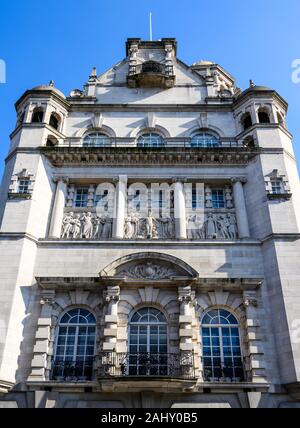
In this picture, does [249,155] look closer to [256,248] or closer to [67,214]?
[256,248]

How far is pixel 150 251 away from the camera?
19.1m

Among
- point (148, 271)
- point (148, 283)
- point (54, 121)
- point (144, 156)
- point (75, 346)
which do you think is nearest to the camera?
point (75, 346)

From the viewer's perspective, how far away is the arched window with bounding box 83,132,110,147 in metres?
24.6

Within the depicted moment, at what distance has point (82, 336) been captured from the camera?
1744cm

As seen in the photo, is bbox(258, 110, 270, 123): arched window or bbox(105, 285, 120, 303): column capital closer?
bbox(105, 285, 120, 303): column capital

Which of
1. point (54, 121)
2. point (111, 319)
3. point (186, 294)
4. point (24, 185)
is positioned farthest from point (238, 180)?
point (54, 121)

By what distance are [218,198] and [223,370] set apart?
30.4 ft

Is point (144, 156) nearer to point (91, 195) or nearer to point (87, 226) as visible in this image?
point (91, 195)

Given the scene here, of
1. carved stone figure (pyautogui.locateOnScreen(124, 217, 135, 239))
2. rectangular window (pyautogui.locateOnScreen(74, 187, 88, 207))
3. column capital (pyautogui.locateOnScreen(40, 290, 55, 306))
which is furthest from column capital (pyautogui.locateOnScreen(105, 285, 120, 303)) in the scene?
rectangular window (pyautogui.locateOnScreen(74, 187, 88, 207))

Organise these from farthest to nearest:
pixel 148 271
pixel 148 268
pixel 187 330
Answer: pixel 148 268 < pixel 148 271 < pixel 187 330

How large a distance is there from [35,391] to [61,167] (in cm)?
1180

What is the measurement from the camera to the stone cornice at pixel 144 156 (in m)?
22.6

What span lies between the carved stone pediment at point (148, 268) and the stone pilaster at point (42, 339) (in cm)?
260

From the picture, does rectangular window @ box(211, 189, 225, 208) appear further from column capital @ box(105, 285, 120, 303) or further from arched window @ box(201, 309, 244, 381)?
column capital @ box(105, 285, 120, 303)
